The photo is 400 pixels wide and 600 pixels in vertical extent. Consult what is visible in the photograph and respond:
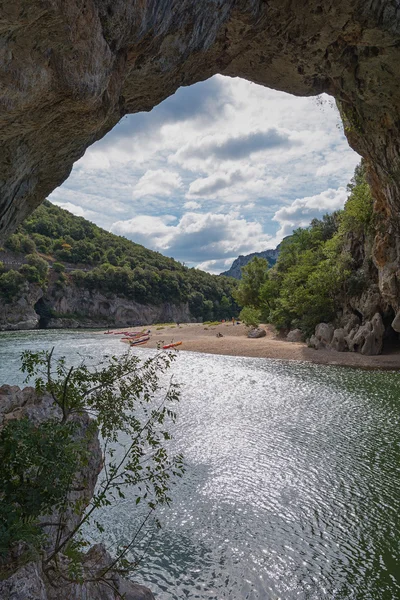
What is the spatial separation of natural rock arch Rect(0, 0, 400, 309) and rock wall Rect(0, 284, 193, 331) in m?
71.9

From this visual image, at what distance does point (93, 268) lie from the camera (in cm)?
10944

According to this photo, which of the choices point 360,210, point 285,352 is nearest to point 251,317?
point 285,352

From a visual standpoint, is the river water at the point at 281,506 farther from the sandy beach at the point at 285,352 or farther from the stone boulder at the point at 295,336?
the stone boulder at the point at 295,336

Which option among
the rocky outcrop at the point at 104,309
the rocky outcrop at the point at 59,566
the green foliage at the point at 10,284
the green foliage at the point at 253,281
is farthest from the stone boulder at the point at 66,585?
the rocky outcrop at the point at 104,309

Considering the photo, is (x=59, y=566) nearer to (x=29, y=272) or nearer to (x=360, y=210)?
(x=360, y=210)

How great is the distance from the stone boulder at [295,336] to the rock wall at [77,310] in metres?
59.2

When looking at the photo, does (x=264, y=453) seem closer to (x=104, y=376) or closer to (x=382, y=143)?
(x=104, y=376)

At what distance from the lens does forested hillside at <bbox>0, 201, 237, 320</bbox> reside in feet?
282

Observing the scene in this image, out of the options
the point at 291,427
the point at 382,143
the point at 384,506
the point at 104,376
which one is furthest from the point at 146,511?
the point at 382,143

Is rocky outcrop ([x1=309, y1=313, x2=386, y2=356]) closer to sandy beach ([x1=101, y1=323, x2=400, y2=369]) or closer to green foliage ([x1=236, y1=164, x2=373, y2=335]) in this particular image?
sandy beach ([x1=101, y1=323, x2=400, y2=369])

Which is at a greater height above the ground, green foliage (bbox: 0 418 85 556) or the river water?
green foliage (bbox: 0 418 85 556)

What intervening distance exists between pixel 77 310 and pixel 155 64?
95121 millimetres

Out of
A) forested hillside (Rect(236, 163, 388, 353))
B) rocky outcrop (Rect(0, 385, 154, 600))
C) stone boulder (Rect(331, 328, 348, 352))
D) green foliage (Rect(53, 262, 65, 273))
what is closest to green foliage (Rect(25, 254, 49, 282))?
green foliage (Rect(53, 262, 65, 273))

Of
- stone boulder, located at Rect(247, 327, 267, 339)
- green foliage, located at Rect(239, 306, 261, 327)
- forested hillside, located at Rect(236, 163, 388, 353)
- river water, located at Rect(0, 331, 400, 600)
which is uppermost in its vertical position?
forested hillside, located at Rect(236, 163, 388, 353)
